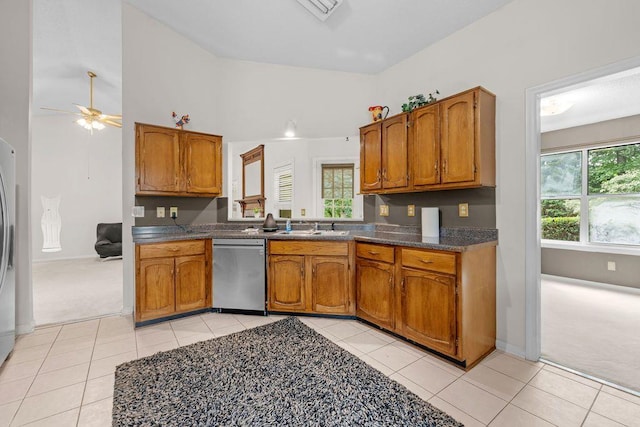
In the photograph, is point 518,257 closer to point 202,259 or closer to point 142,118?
point 202,259

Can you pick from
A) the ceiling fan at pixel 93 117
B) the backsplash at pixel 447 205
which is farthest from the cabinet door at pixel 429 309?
the ceiling fan at pixel 93 117

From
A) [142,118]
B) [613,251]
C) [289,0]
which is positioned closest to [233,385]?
[142,118]

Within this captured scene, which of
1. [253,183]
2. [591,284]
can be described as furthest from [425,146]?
[591,284]

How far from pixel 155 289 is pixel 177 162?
4.49 feet

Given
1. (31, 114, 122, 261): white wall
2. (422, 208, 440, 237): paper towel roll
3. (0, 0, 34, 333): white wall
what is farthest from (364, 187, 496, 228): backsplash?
(31, 114, 122, 261): white wall

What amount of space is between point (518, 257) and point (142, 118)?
13.0ft

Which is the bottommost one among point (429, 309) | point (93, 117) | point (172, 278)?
point (429, 309)

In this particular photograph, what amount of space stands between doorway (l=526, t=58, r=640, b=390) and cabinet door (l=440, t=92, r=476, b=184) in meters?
0.43

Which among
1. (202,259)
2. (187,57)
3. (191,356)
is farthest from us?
(187,57)

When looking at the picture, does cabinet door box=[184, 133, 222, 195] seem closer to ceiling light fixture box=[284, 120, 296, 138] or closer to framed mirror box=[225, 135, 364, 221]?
framed mirror box=[225, 135, 364, 221]

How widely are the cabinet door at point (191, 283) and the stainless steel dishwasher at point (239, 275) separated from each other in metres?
0.13

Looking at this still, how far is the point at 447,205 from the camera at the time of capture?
8.87 feet

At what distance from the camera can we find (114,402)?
5.46 feet

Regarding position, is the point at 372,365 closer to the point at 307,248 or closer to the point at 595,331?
the point at 307,248
